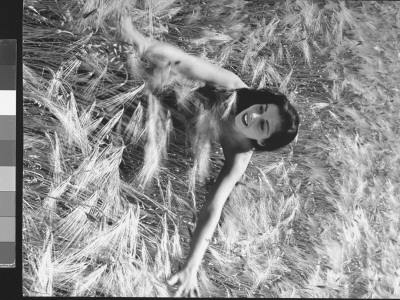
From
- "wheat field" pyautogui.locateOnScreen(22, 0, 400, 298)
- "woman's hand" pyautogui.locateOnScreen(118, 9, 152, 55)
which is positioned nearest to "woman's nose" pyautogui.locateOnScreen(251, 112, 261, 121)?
"wheat field" pyautogui.locateOnScreen(22, 0, 400, 298)

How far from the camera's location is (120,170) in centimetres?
189

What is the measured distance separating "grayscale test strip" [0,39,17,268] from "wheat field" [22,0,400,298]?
0.06 metres

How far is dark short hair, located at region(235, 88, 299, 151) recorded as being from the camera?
6.34 ft

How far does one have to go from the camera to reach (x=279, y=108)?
6.37 ft

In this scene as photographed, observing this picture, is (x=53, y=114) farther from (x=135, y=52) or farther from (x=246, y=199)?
(x=246, y=199)

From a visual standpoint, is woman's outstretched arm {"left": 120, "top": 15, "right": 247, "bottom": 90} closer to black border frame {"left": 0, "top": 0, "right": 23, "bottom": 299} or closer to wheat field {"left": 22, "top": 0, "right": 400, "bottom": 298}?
wheat field {"left": 22, "top": 0, "right": 400, "bottom": 298}

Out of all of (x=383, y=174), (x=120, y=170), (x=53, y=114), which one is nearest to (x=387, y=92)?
(x=383, y=174)

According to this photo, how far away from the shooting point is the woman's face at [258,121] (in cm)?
193

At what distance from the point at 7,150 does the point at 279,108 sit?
34.7 inches

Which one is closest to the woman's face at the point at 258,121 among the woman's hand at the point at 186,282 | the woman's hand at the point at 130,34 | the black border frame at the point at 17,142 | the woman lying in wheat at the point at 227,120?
the woman lying in wheat at the point at 227,120

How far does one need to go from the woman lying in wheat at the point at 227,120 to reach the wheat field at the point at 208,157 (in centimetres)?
3

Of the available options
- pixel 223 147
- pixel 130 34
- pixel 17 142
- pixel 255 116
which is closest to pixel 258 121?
pixel 255 116

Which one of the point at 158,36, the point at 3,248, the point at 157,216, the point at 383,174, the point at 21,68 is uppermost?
the point at 158,36

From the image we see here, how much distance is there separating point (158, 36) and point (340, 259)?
3.05 ft
